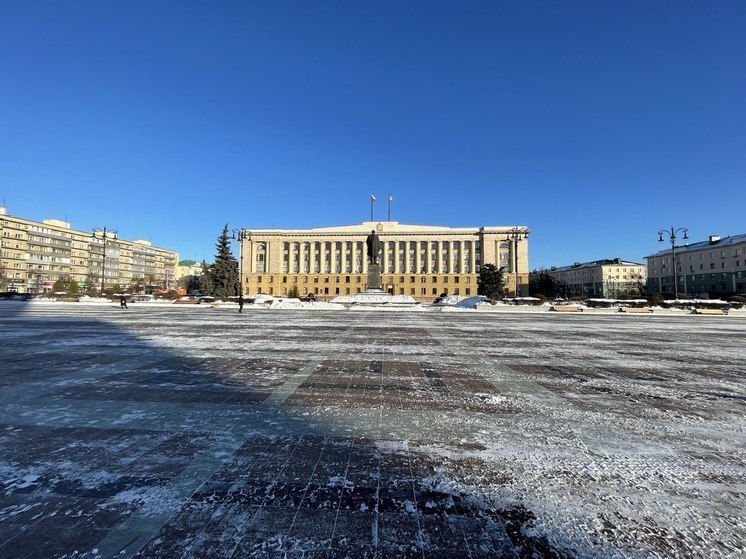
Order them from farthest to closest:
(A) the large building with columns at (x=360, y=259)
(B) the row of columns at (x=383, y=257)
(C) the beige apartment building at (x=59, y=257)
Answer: (B) the row of columns at (x=383, y=257), (A) the large building with columns at (x=360, y=259), (C) the beige apartment building at (x=59, y=257)

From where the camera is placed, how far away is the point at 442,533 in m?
2.44

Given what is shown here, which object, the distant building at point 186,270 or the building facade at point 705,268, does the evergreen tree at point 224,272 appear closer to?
the building facade at point 705,268

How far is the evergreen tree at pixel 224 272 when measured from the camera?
186 feet

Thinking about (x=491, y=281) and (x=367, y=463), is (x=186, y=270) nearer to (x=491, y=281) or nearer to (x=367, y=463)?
(x=491, y=281)

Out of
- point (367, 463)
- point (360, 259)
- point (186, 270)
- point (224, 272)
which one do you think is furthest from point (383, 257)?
point (186, 270)

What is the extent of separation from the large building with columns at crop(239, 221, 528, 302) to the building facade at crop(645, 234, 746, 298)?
39.3m

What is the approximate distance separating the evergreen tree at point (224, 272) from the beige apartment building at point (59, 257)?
94.0 ft

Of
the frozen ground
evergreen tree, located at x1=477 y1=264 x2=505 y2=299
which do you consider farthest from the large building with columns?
the frozen ground

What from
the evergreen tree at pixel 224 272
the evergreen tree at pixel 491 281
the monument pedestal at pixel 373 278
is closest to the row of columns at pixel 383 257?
the evergreen tree at pixel 491 281

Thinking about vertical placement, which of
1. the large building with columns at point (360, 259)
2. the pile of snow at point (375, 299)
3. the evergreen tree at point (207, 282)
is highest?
the large building with columns at point (360, 259)

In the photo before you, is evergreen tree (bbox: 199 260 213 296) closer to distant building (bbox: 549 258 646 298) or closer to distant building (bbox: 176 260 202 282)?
distant building (bbox: 549 258 646 298)

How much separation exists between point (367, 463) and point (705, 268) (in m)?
107

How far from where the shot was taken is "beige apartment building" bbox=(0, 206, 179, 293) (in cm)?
8675

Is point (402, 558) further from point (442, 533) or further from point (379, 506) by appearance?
point (379, 506)
